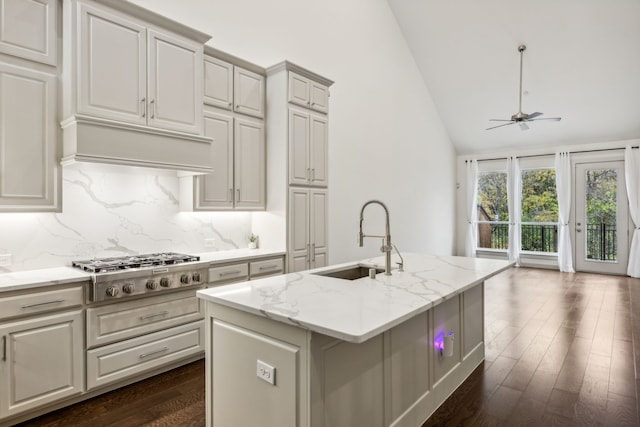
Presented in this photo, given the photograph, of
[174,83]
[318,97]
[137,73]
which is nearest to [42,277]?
[137,73]

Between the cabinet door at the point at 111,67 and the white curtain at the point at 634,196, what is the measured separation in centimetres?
800

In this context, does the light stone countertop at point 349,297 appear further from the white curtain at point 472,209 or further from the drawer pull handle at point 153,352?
the white curtain at point 472,209

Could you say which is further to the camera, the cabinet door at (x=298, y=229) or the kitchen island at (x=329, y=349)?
the cabinet door at (x=298, y=229)

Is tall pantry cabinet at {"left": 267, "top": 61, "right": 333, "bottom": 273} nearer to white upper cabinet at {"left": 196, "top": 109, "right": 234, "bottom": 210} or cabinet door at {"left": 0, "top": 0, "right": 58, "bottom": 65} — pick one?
white upper cabinet at {"left": 196, "top": 109, "right": 234, "bottom": 210}

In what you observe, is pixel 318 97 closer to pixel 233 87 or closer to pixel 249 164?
pixel 233 87

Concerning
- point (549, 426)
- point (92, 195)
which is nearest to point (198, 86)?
point (92, 195)

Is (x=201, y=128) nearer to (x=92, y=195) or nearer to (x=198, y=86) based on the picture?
(x=198, y=86)

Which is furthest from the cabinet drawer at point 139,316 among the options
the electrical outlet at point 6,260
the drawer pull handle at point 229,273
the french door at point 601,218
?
the french door at point 601,218

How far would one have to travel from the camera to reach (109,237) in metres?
3.03

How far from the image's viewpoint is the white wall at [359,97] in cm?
409

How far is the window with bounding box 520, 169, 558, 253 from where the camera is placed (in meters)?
7.68

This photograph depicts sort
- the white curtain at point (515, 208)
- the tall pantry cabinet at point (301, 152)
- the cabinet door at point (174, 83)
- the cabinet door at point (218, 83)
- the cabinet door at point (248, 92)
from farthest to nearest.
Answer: the white curtain at point (515, 208) < the tall pantry cabinet at point (301, 152) < the cabinet door at point (248, 92) < the cabinet door at point (218, 83) < the cabinet door at point (174, 83)

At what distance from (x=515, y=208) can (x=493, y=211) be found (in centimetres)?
55

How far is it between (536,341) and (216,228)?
10.9 ft
